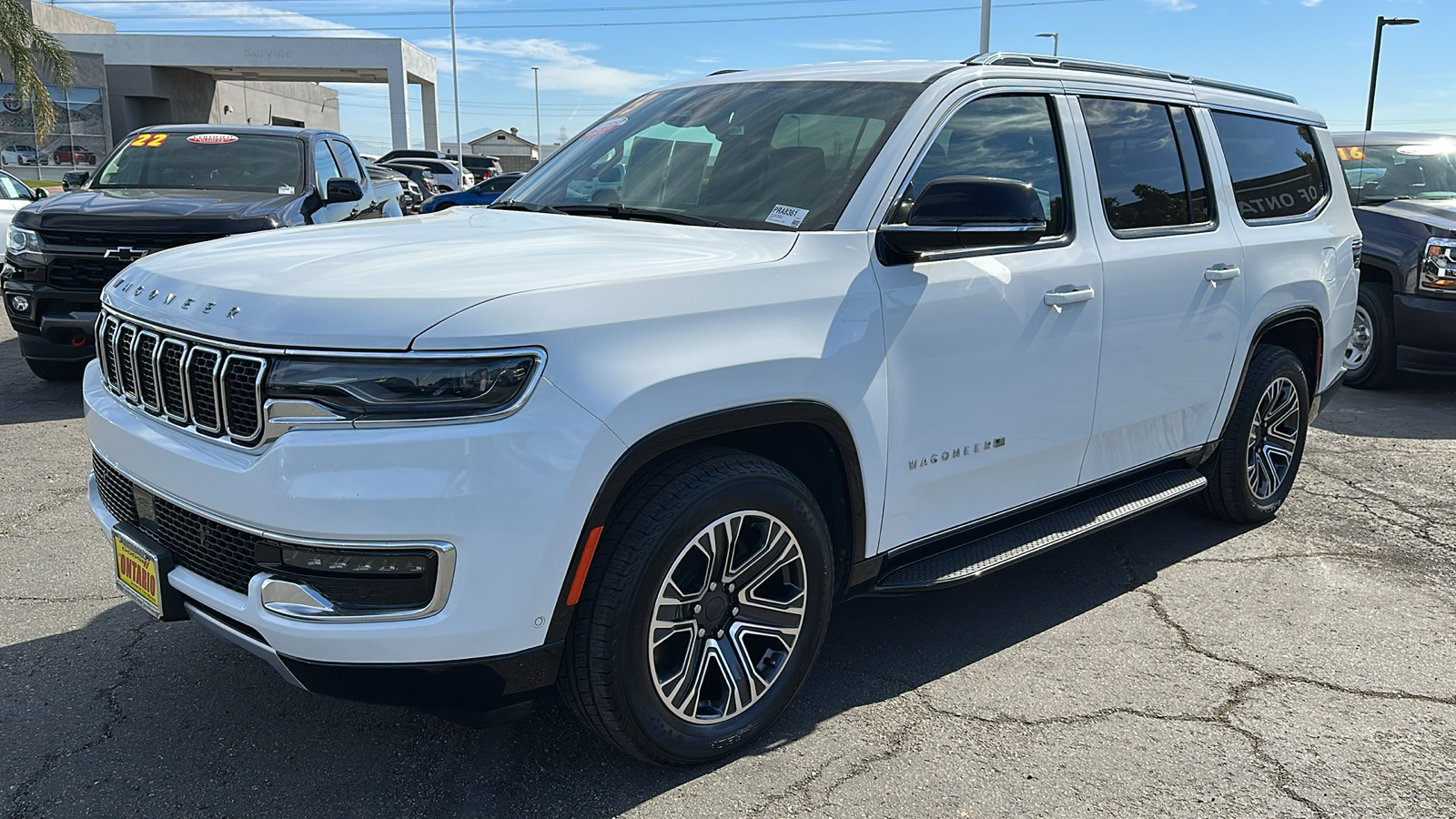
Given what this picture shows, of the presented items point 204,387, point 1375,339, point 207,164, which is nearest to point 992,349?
point 204,387

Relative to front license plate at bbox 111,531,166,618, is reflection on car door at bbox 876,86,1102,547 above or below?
above

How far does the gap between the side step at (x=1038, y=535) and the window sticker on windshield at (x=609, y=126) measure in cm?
195

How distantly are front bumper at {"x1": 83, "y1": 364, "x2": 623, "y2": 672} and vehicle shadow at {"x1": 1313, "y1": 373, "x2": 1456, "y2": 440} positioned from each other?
653cm

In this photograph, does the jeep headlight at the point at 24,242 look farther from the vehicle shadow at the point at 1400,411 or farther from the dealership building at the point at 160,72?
the dealership building at the point at 160,72

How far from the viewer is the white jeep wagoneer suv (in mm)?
2428

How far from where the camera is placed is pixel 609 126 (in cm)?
424

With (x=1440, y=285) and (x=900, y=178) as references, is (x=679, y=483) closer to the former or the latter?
(x=900, y=178)

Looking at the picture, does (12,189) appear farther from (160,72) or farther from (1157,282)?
(160,72)

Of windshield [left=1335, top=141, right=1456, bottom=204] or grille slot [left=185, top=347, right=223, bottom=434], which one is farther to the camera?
windshield [left=1335, top=141, right=1456, bottom=204]

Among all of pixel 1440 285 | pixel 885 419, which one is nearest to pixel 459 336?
pixel 885 419

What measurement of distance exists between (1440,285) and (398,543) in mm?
8073

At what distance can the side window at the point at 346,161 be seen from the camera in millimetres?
9034

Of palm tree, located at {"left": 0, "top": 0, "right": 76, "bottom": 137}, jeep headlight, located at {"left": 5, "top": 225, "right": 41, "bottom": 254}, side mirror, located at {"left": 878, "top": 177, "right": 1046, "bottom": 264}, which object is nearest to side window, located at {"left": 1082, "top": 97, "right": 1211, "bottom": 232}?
side mirror, located at {"left": 878, "top": 177, "right": 1046, "bottom": 264}

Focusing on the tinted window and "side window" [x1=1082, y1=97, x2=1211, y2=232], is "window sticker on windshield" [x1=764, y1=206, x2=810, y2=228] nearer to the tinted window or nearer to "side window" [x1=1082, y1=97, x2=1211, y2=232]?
"side window" [x1=1082, y1=97, x2=1211, y2=232]
